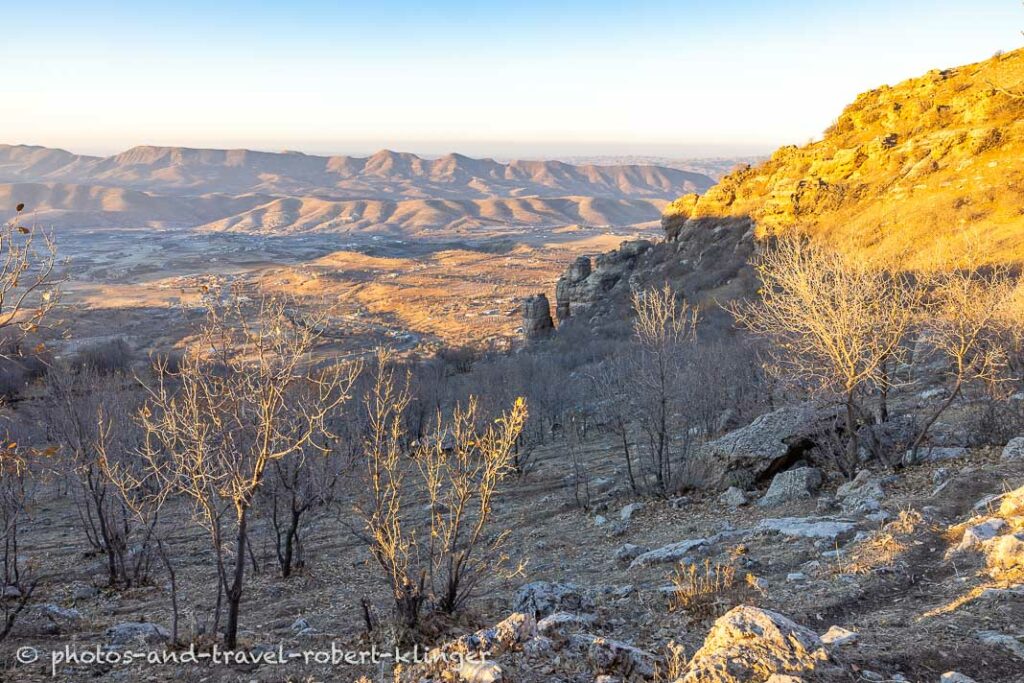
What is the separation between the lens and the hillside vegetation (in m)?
35.1

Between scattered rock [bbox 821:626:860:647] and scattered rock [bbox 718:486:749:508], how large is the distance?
7.69 metres

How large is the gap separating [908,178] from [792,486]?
3865 centimetres

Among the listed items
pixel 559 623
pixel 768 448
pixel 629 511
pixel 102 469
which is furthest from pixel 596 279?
pixel 559 623

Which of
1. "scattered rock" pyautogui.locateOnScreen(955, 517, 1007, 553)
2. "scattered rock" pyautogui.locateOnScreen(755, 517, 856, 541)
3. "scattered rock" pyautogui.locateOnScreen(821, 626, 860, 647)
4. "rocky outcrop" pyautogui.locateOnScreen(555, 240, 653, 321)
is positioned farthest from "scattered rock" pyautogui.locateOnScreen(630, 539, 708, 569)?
"rocky outcrop" pyautogui.locateOnScreen(555, 240, 653, 321)

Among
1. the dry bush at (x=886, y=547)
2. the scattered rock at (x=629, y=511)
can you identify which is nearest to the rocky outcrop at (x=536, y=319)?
the scattered rock at (x=629, y=511)

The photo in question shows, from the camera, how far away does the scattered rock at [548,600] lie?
7.84 m

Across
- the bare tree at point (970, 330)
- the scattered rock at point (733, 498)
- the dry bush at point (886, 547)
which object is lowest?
the scattered rock at point (733, 498)

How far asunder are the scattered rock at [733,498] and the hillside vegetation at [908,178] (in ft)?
64.9

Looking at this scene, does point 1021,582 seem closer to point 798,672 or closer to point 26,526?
point 798,672

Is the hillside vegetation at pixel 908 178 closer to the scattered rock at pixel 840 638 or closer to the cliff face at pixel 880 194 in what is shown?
the cliff face at pixel 880 194

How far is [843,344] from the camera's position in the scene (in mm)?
11953

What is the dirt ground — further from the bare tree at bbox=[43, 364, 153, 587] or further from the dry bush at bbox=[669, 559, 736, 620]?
the bare tree at bbox=[43, 364, 153, 587]

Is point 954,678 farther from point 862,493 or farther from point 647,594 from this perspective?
point 862,493

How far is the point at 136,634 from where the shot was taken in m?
9.49
